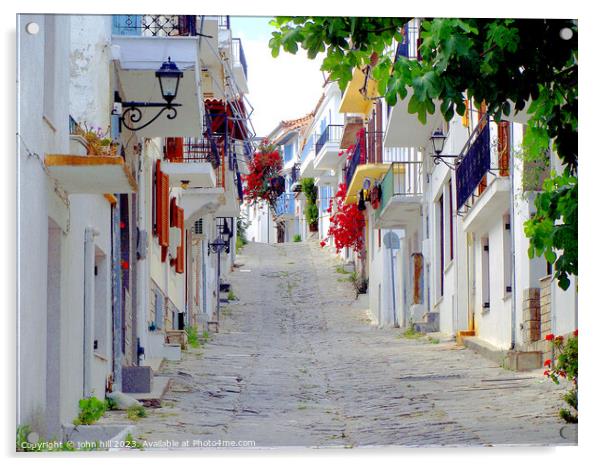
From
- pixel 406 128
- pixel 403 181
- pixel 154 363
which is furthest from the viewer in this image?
pixel 403 181

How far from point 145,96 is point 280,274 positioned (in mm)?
17398

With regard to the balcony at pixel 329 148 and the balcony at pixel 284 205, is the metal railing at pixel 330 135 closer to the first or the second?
the balcony at pixel 329 148

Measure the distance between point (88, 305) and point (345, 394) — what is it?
245 cm

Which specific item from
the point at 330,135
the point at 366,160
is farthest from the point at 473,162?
the point at 330,135

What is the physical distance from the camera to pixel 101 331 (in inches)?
433

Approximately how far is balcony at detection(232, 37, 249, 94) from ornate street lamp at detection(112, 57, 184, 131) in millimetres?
457

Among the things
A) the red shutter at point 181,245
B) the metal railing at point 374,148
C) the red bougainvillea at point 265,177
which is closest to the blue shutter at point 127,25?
the red bougainvillea at point 265,177

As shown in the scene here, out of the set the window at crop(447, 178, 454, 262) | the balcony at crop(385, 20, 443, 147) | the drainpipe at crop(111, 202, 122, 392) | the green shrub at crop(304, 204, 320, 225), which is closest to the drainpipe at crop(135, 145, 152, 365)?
the drainpipe at crop(111, 202, 122, 392)

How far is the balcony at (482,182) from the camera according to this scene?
13500mm

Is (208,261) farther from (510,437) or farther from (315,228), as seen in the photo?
(510,437)

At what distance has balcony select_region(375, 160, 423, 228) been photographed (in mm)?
21156

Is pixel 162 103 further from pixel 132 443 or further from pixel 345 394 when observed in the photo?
pixel 132 443

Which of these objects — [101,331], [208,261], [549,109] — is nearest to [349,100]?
[208,261]

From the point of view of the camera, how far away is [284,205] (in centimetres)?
1431
